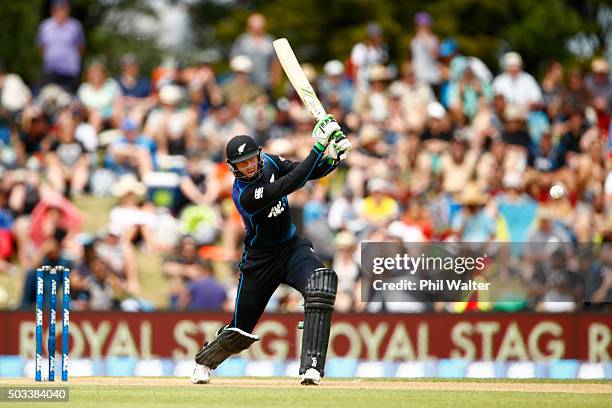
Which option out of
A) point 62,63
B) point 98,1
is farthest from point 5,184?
point 98,1

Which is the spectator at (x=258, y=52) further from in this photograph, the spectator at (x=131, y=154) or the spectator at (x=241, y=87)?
the spectator at (x=131, y=154)

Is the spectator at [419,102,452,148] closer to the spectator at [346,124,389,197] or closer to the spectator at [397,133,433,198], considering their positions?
the spectator at [397,133,433,198]

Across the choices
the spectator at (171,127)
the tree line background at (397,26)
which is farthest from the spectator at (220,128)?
the tree line background at (397,26)

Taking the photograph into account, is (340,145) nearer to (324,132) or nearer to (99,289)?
(324,132)

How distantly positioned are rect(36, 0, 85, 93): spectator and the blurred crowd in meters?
0.03

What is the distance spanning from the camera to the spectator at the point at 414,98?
1839 cm

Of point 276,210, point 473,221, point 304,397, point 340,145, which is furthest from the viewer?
point 473,221

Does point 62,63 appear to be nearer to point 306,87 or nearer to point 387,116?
point 387,116

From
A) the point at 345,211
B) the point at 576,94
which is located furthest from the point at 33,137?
the point at 576,94

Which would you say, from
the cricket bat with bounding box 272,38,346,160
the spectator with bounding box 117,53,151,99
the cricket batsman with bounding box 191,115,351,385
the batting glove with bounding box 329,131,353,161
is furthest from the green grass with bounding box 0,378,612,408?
the spectator with bounding box 117,53,151,99

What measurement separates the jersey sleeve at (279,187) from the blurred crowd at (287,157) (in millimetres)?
4231

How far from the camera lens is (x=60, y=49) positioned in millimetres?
19875

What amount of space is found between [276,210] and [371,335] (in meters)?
4.00

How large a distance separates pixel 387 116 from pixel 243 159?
28.2 feet
